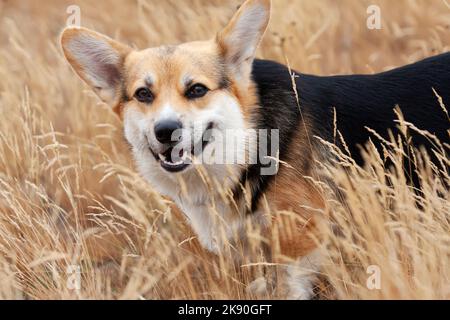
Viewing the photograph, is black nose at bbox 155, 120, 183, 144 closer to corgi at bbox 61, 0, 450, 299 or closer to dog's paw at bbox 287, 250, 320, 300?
corgi at bbox 61, 0, 450, 299

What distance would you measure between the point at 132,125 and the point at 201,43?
62 centimetres

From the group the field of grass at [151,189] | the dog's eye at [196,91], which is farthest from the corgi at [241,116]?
the field of grass at [151,189]

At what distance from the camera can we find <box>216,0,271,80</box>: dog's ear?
157 inches

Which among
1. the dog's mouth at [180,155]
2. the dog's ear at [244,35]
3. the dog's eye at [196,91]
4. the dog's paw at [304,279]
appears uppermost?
the dog's ear at [244,35]

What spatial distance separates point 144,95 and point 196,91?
0.30 metres

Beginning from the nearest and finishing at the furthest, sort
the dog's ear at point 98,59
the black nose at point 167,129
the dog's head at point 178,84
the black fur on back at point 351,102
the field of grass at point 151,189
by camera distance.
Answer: the field of grass at point 151,189, the black nose at point 167,129, the dog's head at point 178,84, the black fur on back at point 351,102, the dog's ear at point 98,59

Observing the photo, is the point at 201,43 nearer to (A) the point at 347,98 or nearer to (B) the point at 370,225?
(A) the point at 347,98

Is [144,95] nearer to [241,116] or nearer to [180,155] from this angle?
[180,155]

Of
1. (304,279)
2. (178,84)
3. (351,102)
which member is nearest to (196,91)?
(178,84)

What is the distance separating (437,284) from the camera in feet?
10.8

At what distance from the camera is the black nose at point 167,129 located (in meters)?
3.76

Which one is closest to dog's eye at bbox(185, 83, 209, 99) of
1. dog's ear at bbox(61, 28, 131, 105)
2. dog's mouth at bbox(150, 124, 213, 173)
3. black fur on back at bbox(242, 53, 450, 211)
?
dog's mouth at bbox(150, 124, 213, 173)

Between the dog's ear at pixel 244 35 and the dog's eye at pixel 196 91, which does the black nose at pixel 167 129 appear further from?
the dog's ear at pixel 244 35
